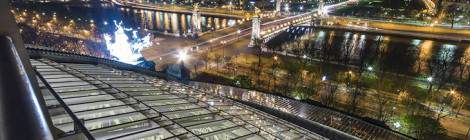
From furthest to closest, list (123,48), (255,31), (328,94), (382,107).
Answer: (255,31), (328,94), (382,107), (123,48)

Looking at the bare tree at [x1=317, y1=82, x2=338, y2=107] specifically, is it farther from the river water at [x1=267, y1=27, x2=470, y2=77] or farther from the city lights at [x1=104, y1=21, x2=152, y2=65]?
the city lights at [x1=104, y1=21, x2=152, y2=65]

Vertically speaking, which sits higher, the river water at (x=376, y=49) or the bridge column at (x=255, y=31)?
the bridge column at (x=255, y=31)

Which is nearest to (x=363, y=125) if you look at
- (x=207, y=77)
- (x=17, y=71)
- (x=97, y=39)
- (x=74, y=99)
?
(x=74, y=99)

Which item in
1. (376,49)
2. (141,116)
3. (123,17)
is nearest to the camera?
(141,116)

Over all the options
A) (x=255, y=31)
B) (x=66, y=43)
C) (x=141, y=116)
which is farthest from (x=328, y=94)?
(x=66, y=43)

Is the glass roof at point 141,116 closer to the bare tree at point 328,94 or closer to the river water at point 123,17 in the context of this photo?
the bare tree at point 328,94

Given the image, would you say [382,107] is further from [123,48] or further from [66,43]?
[66,43]

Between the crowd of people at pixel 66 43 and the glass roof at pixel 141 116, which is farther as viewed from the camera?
the crowd of people at pixel 66 43

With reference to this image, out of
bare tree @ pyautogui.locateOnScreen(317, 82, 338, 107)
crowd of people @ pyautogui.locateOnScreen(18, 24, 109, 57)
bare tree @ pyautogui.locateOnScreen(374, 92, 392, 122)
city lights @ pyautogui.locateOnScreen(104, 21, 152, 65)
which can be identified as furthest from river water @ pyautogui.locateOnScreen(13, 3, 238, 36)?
bare tree @ pyautogui.locateOnScreen(374, 92, 392, 122)

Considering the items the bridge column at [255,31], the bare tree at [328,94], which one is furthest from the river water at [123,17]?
the bare tree at [328,94]
